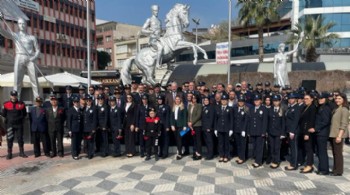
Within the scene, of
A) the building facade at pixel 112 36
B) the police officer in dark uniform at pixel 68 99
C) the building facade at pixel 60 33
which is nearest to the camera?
the police officer in dark uniform at pixel 68 99

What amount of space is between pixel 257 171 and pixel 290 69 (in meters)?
15.4

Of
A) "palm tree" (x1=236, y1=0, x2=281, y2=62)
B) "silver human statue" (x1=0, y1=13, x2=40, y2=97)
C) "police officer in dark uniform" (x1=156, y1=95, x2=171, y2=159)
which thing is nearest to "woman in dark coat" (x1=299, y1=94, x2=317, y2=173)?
"police officer in dark uniform" (x1=156, y1=95, x2=171, y2=159)

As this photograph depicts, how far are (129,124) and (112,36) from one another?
55178 millimetres

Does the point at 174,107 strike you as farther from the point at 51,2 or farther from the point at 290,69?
the point at 51,2

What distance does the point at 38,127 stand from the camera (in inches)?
313

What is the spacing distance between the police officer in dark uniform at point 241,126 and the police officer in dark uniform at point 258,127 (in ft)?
0.48

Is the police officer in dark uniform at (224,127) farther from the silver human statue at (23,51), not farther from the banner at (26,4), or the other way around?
the banner at (26,4)

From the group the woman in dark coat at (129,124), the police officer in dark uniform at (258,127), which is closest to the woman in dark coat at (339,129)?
the police officer in dark uniform at (258,127)

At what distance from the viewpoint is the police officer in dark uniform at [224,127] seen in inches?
293

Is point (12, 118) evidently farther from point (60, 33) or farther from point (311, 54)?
point (60, 33)

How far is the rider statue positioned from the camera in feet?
37.1

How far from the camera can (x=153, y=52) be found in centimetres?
1162

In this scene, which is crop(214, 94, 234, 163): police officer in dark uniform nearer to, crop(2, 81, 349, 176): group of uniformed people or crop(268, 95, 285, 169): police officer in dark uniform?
crop(2, 81, 349, 176): group of uniformed people

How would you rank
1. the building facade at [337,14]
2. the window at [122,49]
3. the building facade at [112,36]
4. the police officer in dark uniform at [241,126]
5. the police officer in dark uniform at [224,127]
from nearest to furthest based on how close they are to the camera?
the police officer in dark uniform at [241,126]
the police officer in dark uniform at [224,127]
the building facade at [337,14]
the window at [122,49]
the building facade at [112,36]
